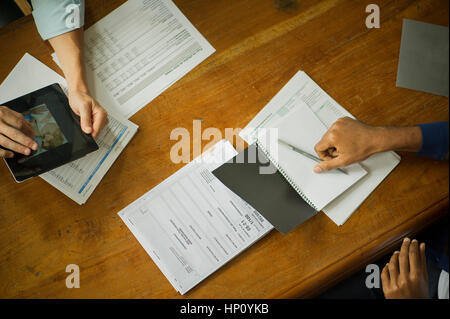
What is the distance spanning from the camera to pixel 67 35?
794 millimetres

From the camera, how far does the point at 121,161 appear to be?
0.79m

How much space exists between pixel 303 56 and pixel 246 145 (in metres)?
0.29

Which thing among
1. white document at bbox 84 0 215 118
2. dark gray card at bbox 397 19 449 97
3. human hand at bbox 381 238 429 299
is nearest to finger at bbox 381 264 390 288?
human hand at bbox 381 238 429 299

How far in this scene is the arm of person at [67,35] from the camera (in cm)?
78

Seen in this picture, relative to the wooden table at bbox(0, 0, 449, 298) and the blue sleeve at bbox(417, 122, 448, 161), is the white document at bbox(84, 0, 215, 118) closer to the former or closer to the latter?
the wooden table at bbox(0, 0, 449, 298)

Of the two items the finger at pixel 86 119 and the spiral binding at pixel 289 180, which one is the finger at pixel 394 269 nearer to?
the spiral binding at pixel 289 180

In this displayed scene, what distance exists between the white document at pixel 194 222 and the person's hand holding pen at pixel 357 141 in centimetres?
22

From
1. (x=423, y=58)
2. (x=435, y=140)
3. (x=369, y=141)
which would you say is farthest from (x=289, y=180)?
(x=423, y=58)

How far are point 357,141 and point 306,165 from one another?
0.13 m

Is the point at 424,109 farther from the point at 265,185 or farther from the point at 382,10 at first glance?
the point at 265,185

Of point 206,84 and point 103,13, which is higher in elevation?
point 103,13

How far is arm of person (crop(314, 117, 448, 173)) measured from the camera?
2.39 feet
